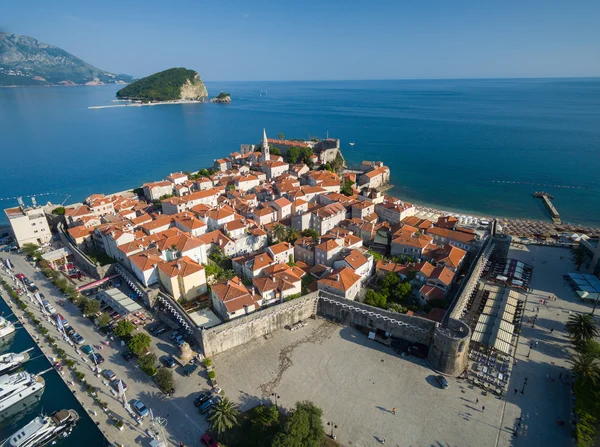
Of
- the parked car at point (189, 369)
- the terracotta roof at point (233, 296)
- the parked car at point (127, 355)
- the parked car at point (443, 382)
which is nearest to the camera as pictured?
the parked car at point (443, 382)

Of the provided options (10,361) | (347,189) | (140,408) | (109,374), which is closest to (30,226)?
(10,361)

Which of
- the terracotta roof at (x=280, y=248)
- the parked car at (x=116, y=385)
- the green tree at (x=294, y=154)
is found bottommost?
the parked car at (x=116, y=385)

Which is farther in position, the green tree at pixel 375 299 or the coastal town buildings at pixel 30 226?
the coastal town buildings at pixel 30 226

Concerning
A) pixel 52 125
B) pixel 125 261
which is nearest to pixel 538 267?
pixel 125 261

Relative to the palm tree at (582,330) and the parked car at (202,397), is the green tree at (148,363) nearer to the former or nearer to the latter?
the parked car at (202,397)

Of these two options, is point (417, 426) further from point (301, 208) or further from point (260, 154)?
point (260, 154)

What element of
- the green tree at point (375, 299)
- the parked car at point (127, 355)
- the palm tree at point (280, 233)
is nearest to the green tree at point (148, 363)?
the parked car at point (127, 355)
